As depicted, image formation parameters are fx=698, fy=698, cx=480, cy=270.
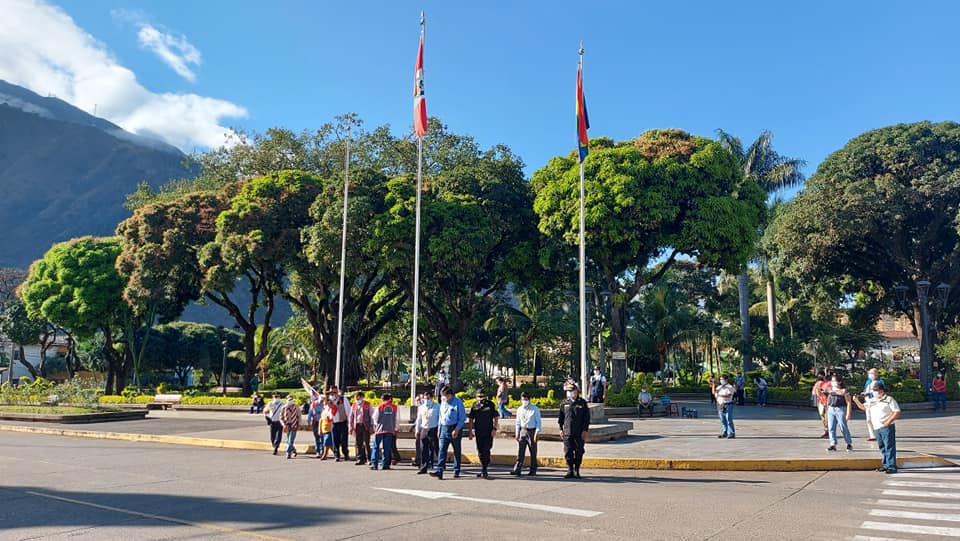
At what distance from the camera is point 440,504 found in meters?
9.32

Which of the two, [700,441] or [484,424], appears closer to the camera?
[484,424]

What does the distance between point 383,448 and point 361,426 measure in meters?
0.98

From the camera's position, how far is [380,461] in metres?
13.8

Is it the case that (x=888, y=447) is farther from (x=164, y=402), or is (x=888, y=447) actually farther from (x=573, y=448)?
(x=164, y=402)

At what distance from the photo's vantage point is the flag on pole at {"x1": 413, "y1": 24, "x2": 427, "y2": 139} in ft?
64.0

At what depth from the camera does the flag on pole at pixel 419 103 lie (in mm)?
19500

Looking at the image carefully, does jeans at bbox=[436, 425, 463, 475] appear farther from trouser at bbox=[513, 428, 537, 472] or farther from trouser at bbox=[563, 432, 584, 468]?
trouser at bbox=[563, 432, 584, 468]

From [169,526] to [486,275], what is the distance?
27.6 m

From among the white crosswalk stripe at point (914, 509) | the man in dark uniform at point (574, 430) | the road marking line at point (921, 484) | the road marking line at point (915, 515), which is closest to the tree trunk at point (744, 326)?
the white crosswalk stripe at point (914, 509)

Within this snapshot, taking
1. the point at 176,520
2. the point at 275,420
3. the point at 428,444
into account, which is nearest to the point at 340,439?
the point at 275,420

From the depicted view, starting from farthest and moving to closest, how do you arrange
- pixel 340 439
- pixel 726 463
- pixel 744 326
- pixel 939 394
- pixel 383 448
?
pixel 744 326 < pixel 939 394 < pixel 340 439 < pixel 383 448 < pixel 726 463

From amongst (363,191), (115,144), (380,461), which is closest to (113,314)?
(363,191)

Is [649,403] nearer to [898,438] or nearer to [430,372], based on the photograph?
[898,438]

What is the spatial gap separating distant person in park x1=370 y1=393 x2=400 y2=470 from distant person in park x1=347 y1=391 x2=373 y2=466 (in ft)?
2.39
